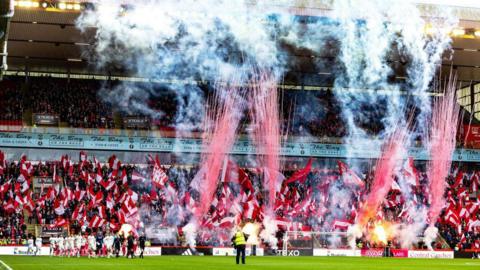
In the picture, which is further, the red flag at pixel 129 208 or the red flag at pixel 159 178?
the red flag at pixel 159 178

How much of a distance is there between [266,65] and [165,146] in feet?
32.0

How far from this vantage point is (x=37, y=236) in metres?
45.3

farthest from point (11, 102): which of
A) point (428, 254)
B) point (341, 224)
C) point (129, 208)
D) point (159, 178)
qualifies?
point (428, 254)

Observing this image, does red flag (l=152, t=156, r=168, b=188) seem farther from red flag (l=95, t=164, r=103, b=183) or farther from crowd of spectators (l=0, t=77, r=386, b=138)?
crowd of spectators (l=0, t=77, r=386, b=138)

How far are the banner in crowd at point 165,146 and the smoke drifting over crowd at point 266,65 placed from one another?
33.5 inches

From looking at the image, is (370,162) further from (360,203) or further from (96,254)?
(96,254)

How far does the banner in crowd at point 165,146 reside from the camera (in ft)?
164

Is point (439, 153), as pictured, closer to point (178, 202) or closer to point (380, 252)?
point (380, 252)

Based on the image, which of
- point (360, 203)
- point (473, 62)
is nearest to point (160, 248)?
point (360, 203)

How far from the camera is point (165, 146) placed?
5256 cm

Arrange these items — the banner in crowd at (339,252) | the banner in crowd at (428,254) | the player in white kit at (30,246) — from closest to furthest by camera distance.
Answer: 1. the player in white kit at (30,246)
2. the banner in crowd at (339,252)
3. the banner in crowd at (428,254)

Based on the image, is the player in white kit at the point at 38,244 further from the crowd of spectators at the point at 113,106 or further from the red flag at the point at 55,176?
the crowd of spectators at the point at 113,106

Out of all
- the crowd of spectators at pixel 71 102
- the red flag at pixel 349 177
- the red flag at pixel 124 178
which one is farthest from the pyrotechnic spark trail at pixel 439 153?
the crowd of spectators at pixel 71 102

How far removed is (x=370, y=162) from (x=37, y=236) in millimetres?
23130
